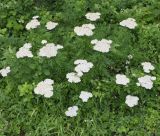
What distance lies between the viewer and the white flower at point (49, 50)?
5.01 m

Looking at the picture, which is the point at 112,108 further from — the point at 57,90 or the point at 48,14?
the point at 48,14

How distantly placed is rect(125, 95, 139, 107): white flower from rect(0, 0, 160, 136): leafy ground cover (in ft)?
0.23

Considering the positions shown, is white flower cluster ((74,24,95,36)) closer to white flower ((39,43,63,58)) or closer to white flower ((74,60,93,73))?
white flower ((39,43,63,58))

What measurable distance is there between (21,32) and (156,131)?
242 centimetres

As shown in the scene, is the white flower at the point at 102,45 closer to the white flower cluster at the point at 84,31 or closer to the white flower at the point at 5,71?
the white flower cluster at the point at 84,31

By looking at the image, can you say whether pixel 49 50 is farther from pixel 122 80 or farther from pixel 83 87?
pixel 122 80

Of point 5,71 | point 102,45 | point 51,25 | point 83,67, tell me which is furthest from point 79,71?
point 51,25

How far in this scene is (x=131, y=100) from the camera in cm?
480

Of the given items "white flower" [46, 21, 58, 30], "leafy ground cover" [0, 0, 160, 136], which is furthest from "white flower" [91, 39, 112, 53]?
"white flower" [46, 21, 58, 30]

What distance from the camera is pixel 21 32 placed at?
20.1ft

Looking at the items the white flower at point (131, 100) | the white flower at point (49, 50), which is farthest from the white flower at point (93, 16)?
the white flower at point (131, 100)

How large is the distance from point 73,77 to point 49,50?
429 millimetres

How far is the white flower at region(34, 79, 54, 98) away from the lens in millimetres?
4816

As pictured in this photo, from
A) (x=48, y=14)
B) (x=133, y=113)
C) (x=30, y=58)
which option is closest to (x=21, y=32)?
(x=48, y=14)
